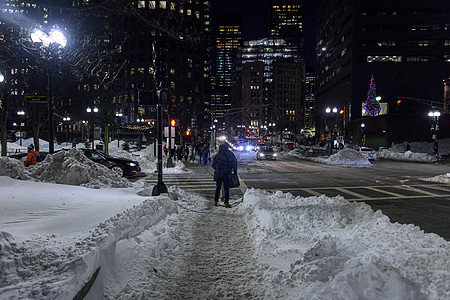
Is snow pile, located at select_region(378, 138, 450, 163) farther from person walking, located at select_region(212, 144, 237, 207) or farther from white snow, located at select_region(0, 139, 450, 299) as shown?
white snow, located at select_region(0, 139, 450, 299)

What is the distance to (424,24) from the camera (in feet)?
239

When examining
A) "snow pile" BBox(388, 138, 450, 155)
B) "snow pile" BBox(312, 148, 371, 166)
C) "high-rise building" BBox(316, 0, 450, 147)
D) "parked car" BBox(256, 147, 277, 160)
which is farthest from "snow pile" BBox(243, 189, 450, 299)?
"high-rise building" BBox(316, 0, 450, 147)

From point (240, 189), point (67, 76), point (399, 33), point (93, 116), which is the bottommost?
point (240, 189)

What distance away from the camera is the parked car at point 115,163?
17105mm

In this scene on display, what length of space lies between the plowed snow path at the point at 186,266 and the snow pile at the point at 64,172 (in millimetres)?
4683

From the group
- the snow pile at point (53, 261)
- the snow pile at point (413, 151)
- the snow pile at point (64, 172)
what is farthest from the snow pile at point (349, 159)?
the snow pile at point (53, 261)

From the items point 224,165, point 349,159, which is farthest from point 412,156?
point 224,165

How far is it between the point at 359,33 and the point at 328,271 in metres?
82.8

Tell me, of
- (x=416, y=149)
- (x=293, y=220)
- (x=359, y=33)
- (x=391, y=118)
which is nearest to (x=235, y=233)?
(x=293, y=220)

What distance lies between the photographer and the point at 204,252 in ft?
19.0

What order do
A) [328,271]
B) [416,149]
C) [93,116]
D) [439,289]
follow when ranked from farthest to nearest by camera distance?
1. [416,149]
2. [93,116]
3. [328,271]
4. [439,289]

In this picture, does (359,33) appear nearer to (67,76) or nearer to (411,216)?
(67,76)

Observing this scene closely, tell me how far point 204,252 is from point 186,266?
719 millimetres

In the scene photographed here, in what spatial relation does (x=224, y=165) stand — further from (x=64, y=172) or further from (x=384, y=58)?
(x=384, y=58)
